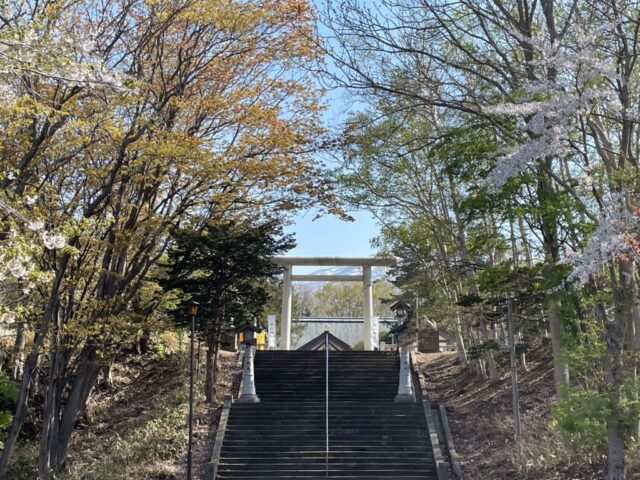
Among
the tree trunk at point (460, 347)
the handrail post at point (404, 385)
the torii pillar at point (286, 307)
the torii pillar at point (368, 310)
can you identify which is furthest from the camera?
the torii pillar at point (368, 310)

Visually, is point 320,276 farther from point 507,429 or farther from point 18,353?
point 18,353

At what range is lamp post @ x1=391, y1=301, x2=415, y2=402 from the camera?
19.0 meters

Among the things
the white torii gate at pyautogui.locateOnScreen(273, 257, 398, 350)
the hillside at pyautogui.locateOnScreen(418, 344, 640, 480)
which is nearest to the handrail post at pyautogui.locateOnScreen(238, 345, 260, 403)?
the hillside at pyautogui.locateOnScreen(418, 344, 640, 480)

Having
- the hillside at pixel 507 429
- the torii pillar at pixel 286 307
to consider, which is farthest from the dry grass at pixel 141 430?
the hillside at pixel 507 429

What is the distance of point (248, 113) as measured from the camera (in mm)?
13953

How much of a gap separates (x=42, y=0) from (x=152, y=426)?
394 inches

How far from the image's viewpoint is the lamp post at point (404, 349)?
18972 mm

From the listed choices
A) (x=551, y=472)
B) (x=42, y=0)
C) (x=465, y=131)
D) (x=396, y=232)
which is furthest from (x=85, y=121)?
(x=396, y=232)

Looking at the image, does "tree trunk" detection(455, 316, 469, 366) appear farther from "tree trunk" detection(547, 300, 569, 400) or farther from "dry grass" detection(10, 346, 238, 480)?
"tree trunk" detection(547, 300, 569, 400)

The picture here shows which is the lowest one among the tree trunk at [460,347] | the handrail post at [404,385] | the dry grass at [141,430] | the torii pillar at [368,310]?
the dry grass at [141,430]

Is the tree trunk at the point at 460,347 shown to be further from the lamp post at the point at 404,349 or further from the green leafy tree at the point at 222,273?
the green leafy tree at the point at 222,273

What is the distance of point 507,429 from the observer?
15.1 m

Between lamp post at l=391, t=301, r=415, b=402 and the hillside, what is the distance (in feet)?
3.41

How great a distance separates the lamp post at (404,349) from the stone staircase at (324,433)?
634 millimetres
